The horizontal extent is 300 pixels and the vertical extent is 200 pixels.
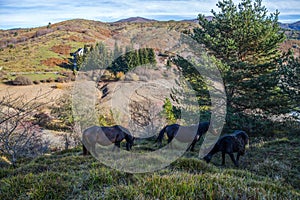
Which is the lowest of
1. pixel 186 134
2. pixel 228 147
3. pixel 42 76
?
pixel 42 76

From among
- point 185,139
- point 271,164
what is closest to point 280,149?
point 271,164

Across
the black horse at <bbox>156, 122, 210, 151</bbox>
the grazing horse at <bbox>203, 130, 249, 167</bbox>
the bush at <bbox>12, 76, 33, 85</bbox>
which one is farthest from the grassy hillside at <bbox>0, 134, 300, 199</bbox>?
the bush at <bbox>12, 76, 33, 85</bbox>

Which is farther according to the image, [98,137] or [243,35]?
[243,35]

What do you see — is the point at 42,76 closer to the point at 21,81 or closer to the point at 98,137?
the point at 21,81

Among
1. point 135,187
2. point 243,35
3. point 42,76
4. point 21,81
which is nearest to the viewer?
point 135,187

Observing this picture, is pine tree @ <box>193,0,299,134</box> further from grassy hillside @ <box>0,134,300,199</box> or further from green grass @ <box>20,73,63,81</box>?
green grass @ <box>20,73,63,81</box>

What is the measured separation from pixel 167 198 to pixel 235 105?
44.4 feet

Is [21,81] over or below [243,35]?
below

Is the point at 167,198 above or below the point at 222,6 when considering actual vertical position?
below

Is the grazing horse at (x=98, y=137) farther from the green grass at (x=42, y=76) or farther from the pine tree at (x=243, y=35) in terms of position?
the green grass at (x=42, y=76)

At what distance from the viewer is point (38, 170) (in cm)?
604

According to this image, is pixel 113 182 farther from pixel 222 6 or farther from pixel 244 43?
pixel 222 6

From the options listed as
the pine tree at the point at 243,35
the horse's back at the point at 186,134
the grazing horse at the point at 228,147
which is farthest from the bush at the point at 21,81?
the grazing horse at the point at 228,147

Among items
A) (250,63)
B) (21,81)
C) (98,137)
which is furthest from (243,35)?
(21,81)
